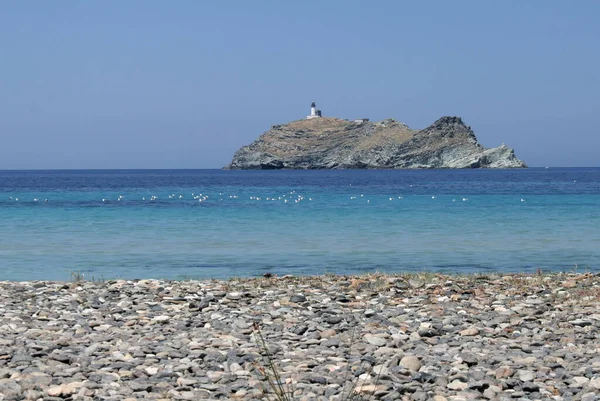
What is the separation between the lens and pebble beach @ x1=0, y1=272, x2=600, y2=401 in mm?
7465

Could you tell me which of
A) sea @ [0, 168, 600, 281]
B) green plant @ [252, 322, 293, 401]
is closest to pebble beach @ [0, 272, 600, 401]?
green plant @ [252, 322, 293, 401]

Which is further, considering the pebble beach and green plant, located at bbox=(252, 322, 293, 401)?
the pebble beach

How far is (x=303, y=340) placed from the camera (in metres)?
9.51

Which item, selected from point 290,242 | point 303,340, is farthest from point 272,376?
point 290,242

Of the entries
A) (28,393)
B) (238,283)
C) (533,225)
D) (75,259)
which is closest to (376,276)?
(238,283)

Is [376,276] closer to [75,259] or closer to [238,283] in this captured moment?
[238,283]

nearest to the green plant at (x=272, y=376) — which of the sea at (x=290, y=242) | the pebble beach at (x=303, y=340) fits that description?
the pebble beach at (x=303, y=340)

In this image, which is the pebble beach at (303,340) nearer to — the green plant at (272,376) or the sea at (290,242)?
the green plant at (272,376)

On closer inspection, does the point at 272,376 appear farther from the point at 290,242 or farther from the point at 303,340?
the point at 290,242

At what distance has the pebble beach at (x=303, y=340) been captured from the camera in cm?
746

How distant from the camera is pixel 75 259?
22875 millimetres

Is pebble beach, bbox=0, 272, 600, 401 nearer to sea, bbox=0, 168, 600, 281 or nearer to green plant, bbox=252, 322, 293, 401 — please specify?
green plant, bbox=252, 322, 293, 401

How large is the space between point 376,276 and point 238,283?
9.23ft

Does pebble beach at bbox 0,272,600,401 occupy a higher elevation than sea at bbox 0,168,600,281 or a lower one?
higher
